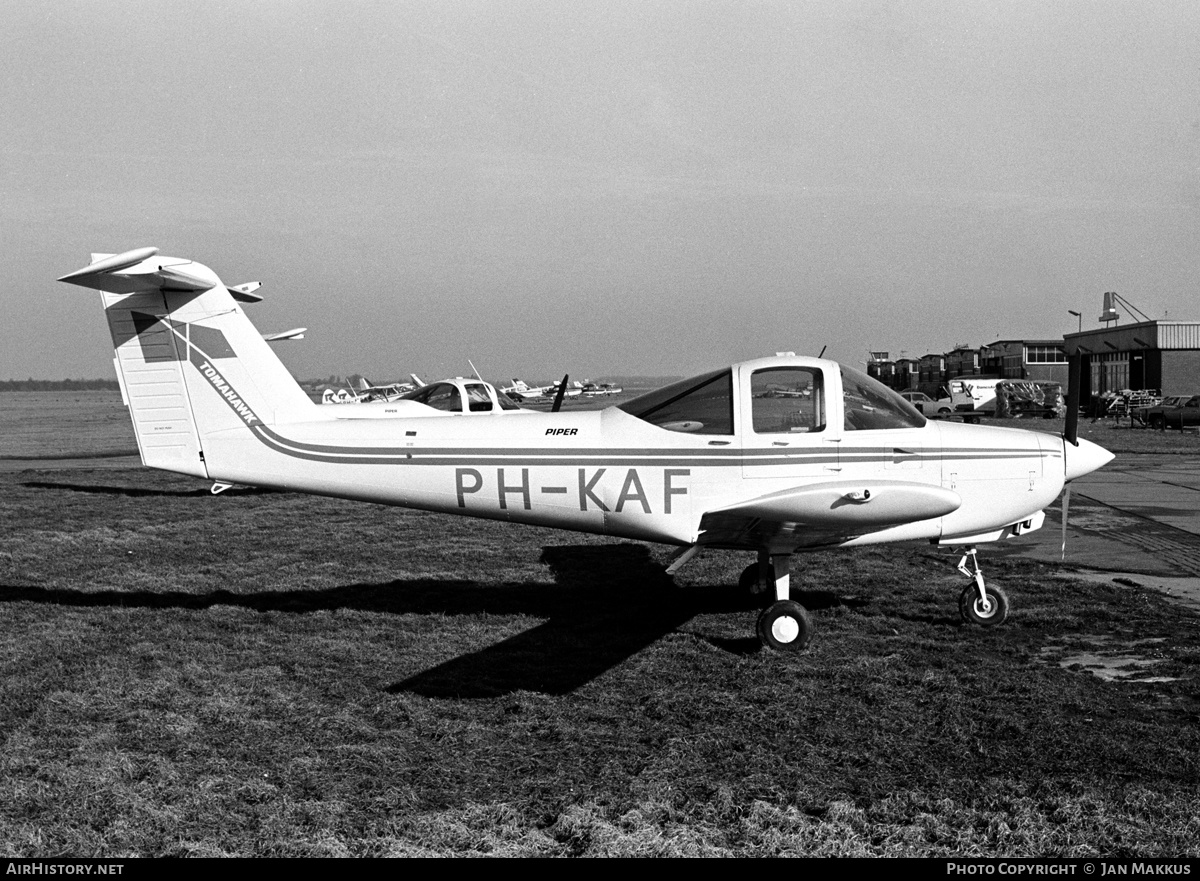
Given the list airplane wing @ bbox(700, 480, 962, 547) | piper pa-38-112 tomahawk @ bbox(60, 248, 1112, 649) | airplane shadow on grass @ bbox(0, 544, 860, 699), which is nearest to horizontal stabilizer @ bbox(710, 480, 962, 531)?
airplane wing @ bbox(700, 480, 962, 547)

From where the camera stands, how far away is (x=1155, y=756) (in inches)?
189

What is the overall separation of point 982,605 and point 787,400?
2.37 m

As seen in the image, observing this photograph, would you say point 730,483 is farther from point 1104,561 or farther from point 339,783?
point 1104,561

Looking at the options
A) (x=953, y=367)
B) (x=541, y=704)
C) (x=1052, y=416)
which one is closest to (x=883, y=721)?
(x=541, y=704)

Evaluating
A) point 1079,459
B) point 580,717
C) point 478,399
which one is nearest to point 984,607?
point 1079,459

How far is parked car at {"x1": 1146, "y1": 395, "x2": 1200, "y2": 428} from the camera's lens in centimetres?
3422

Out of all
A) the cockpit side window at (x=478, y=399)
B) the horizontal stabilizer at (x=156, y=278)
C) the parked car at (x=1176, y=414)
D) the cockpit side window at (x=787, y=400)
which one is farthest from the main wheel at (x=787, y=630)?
the parked car at (x=1176, y=414)

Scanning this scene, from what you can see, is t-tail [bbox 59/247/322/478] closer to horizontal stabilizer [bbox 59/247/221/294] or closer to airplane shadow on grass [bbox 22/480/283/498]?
horizontal stabilizer [bbox 59/247/221/294]

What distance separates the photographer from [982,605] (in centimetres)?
762

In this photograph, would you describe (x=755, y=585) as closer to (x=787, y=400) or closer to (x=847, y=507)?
(x=787, y=400)

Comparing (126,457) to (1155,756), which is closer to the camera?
(1155,756)

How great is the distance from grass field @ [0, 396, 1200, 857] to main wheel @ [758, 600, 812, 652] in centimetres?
10

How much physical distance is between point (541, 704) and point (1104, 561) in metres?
7.39

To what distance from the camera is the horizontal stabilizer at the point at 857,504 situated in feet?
20.6
